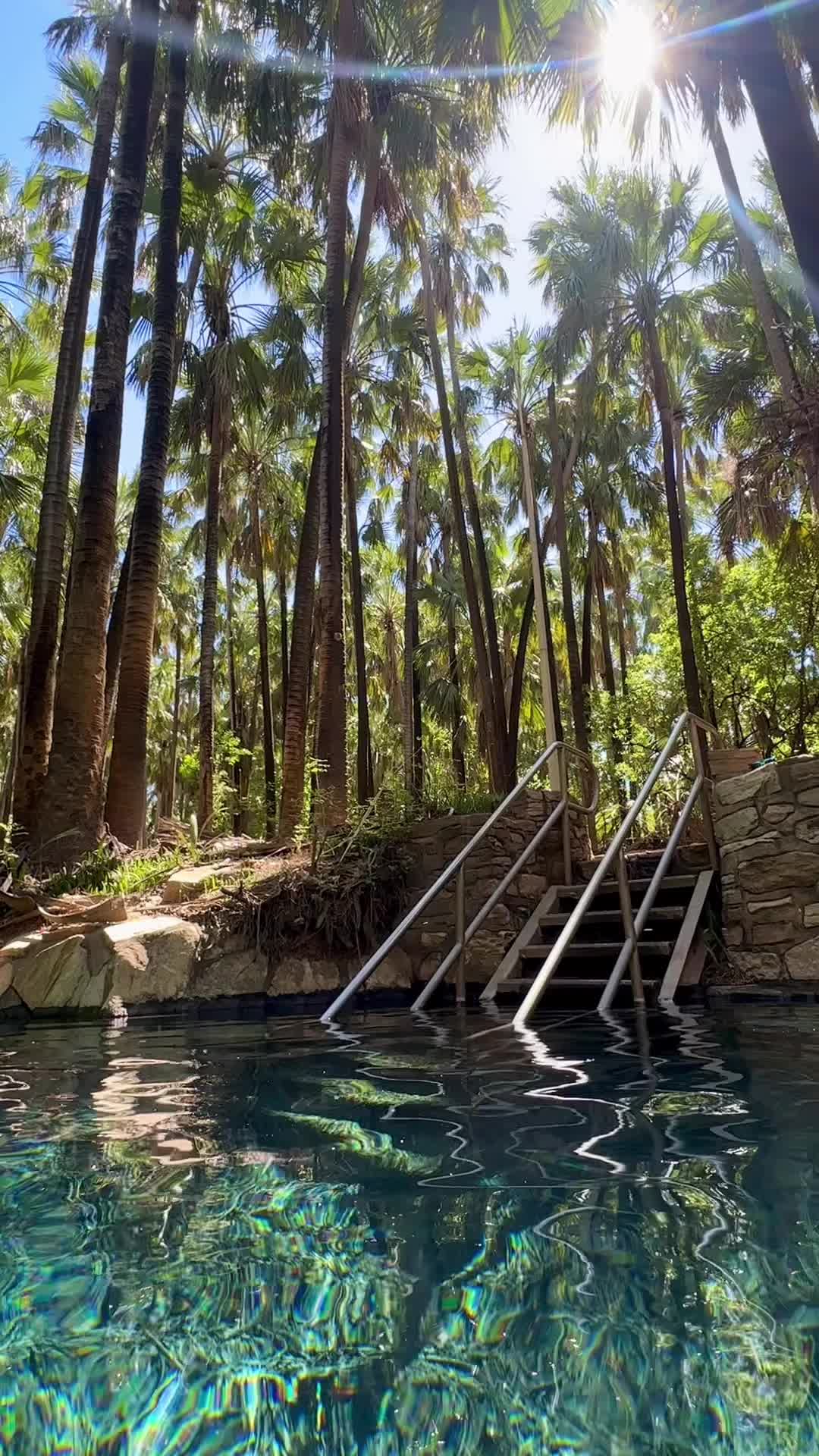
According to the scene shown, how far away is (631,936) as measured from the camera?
4996mm

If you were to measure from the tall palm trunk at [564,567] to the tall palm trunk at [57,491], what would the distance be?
8751 millimetres

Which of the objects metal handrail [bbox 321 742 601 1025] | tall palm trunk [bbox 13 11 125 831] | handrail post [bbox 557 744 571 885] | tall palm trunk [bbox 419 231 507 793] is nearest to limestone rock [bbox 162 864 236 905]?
tall palm trunk [bbox 13 11 125 831]

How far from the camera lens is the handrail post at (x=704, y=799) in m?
6.38

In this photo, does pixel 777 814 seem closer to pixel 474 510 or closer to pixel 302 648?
pixel 302 648

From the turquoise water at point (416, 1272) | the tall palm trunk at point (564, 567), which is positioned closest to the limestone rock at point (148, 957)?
the turquoise water at point (416, 1272)

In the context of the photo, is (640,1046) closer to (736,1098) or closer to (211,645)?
(736,1098)

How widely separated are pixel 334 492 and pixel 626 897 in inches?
252

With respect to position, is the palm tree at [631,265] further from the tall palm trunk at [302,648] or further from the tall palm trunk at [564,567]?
the tall palm trunk at [302,648]

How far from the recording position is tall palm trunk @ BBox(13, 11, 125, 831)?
840 centimetres

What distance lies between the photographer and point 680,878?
636 centimetres

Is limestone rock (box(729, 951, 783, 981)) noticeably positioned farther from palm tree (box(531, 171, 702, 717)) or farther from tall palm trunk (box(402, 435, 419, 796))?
tall palm trunk (box(402, 435, 419, 796))

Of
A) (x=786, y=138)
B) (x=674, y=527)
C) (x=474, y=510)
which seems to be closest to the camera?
(x=786, y=138)

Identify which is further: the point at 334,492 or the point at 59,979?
the point at 334,492

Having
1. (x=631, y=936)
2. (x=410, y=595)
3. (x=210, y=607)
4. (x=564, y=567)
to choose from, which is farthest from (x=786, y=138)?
(x=410, y=595)
